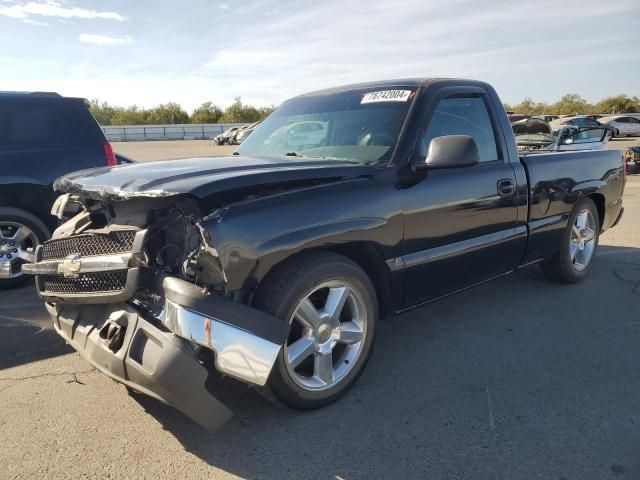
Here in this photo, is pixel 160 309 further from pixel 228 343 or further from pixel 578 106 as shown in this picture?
pixel 578 106

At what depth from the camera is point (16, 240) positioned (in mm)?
5293

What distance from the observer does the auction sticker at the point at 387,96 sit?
3660mm

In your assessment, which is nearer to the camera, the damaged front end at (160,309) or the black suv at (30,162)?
the damaged front end at (160,309)

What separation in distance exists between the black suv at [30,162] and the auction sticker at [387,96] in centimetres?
322

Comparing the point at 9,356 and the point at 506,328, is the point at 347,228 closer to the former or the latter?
the point at 506,328

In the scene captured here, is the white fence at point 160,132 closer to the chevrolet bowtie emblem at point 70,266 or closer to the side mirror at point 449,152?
the chevrolet bowtie emblem at point 70,266

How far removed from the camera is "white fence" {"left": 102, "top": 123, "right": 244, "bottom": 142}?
5238cm

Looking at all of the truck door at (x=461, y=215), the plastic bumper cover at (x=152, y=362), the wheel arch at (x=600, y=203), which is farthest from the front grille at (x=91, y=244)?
the wheel arch at (x=600, y=203)

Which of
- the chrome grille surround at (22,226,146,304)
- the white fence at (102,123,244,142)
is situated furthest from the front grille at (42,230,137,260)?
the white fence at (102,123,244,142)

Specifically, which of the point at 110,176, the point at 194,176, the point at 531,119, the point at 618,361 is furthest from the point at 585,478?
the point at 531,119

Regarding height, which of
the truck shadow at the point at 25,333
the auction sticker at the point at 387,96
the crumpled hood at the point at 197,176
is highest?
the auction sticker at the point at 387,96

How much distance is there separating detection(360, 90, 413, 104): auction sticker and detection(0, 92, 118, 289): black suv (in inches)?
127

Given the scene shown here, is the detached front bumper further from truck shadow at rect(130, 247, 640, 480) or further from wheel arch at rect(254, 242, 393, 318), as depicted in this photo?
wheel arch at rect(254, 242, 393, 318)

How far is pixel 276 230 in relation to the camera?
2625mm
